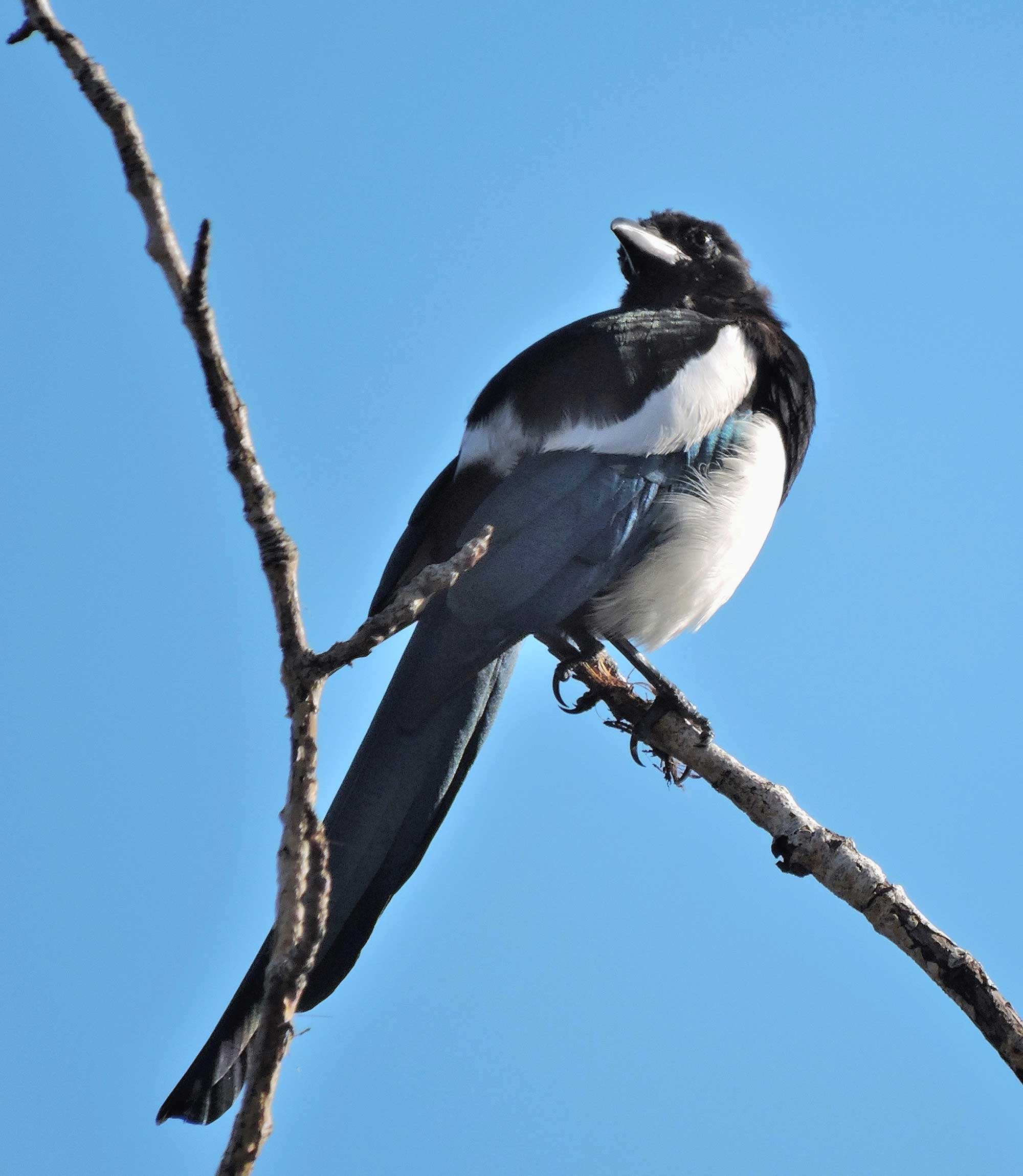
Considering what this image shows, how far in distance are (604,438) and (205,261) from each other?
1.89m

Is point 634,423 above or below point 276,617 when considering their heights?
above

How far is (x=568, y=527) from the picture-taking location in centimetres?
326

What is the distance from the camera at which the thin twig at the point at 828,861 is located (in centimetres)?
238

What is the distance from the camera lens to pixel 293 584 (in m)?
1.77

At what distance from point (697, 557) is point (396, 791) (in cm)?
103

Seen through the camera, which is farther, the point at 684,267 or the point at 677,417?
the point at 684,267

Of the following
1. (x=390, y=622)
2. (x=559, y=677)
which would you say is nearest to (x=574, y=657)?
(x=559, y=677)

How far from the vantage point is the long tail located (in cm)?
295

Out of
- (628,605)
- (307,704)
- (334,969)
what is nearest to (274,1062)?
(307,704)

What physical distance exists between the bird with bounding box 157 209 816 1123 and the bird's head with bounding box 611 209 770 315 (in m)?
0.31

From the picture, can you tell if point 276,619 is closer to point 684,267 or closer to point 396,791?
point 396,791

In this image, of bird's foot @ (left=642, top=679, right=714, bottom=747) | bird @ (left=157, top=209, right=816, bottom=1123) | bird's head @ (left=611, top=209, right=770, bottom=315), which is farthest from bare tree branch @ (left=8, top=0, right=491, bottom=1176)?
bird's head @ (left=611, top=209, right=770, bottom=315)

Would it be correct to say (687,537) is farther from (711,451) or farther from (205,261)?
(205,261)

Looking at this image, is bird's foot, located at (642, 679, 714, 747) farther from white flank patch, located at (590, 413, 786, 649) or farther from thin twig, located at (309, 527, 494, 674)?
thin twig, located at (309, 527, 494, 674)
